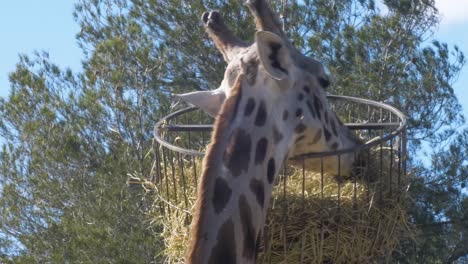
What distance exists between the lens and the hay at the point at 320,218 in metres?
4.07

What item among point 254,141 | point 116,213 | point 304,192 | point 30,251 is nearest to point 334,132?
point 304,192

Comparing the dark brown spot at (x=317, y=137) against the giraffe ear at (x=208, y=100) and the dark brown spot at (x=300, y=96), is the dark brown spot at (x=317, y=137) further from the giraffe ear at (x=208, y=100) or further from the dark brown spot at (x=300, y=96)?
the giraffe ear at (x=208, y=100)

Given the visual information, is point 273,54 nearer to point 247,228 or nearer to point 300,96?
point 300,96

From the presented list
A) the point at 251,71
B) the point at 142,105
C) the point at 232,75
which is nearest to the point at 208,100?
the point at 232,75

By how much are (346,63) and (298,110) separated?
729 centimetres

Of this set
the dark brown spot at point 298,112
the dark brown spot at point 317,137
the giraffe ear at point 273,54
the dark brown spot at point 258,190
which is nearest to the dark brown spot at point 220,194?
the dark brown spot at point 258,190

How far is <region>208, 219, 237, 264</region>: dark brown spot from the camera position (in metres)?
3.47

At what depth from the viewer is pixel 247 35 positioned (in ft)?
36.8

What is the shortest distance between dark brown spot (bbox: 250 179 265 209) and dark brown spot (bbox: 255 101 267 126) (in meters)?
0.23

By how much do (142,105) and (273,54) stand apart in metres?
7.69

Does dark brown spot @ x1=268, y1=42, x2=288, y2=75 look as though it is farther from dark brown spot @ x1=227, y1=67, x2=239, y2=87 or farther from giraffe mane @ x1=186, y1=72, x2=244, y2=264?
dark brown spot @ x1=227, y1=67, x2=239, y2=87

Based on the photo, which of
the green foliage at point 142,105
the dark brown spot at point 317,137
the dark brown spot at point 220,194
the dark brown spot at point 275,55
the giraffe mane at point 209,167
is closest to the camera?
the giraffe mane at point 209,167

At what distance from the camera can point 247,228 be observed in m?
3.62

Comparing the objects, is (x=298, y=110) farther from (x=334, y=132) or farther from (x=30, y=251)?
(x=30, y=251)
